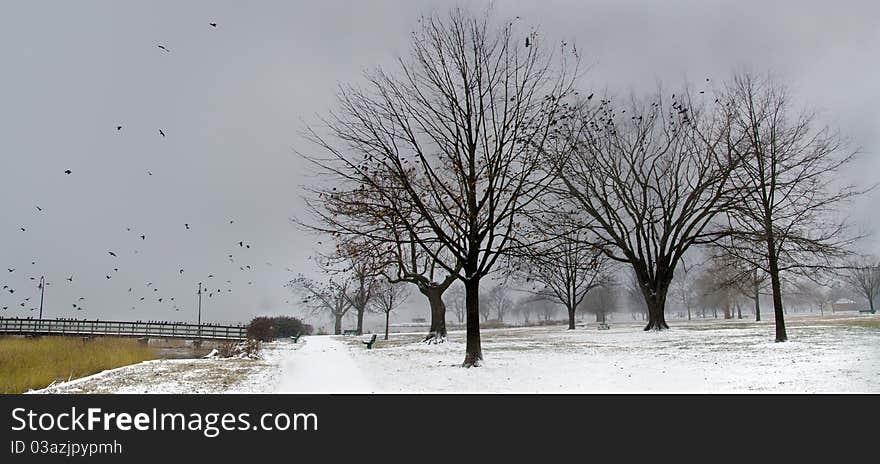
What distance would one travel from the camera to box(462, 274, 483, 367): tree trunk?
591 inches

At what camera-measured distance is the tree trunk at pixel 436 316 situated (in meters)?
29.1

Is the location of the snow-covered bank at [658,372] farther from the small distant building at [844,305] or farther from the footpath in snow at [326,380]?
the small distant building at [844,305]

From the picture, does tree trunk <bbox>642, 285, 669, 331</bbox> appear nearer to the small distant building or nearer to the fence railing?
the fence railing

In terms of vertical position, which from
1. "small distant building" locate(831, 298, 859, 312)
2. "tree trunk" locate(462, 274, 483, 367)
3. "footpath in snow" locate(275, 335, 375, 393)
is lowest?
"small distant building" locate(831, 298, 859, 312)

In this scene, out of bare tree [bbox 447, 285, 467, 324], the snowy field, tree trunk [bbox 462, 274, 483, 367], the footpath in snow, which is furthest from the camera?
bare tree [bbox 447, 285, 467, 324]

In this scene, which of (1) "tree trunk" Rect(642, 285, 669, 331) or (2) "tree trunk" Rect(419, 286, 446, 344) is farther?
(1) "tree trunk" Rect(642, 285, 669, 331)

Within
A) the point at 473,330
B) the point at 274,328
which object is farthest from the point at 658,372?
the point at 274,328

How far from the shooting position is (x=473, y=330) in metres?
15.4

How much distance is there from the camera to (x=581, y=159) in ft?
106

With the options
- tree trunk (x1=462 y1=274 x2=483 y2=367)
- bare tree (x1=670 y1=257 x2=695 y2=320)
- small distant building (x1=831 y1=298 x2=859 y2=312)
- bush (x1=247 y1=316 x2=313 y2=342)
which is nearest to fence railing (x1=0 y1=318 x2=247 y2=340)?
bush (x1=247 y1=316 x2=313 y2=342)

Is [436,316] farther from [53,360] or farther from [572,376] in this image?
[572,376]

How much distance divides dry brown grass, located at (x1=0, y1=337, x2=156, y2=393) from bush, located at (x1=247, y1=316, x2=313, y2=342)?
16264mm

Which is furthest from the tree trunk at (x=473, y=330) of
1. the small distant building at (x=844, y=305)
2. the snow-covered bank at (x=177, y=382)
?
the small distant building at (x=844, y=305)
